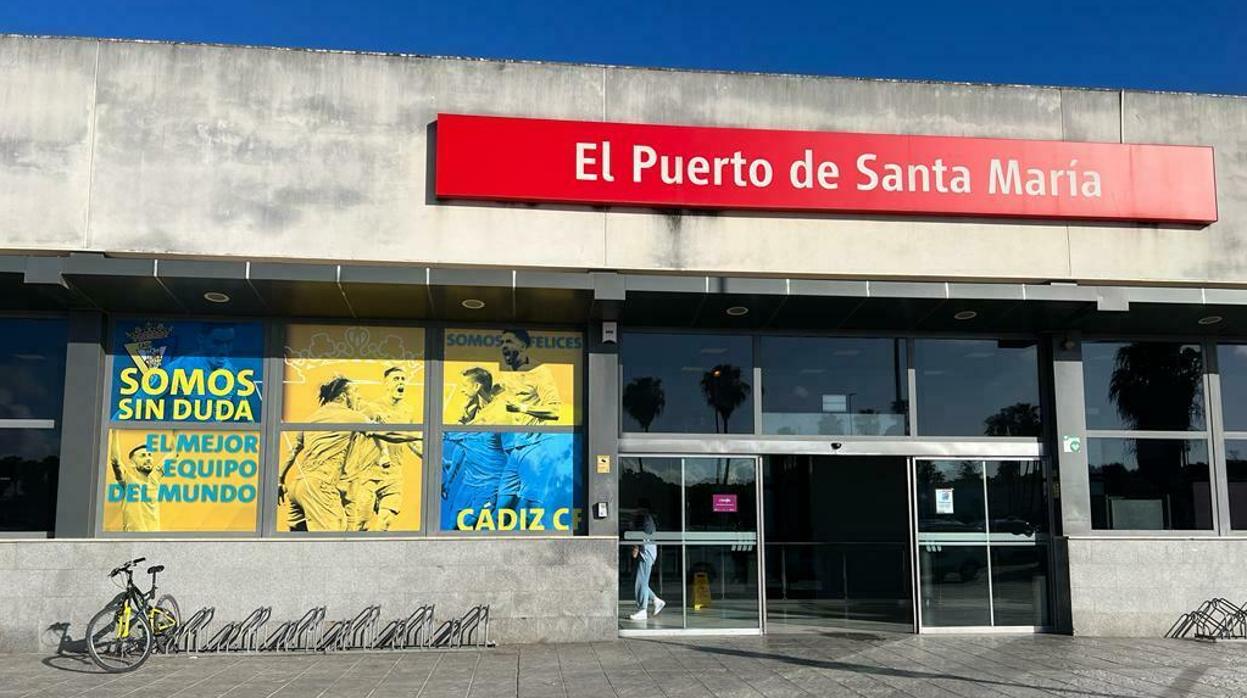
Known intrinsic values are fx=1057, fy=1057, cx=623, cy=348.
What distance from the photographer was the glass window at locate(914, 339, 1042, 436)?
42.0 ft

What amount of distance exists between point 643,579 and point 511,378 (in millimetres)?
2748

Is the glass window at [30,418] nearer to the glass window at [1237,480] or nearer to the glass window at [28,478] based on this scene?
the glass window at [28,478]

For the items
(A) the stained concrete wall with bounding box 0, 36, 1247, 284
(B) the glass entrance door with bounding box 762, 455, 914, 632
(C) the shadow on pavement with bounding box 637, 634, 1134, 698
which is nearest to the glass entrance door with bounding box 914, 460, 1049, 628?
(B) the glass entrance door with bounding box 762, 455, 914, 632

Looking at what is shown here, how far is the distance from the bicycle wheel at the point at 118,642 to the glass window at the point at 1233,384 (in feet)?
40.7

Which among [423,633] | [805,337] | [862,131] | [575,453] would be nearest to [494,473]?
[575,453]

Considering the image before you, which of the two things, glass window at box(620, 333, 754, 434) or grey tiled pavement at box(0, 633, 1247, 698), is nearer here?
grey tiled pavement at box(0, 633, 1247, 698)

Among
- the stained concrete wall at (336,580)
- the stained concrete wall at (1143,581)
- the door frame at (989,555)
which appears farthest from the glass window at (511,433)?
the stained concrete wall at (1143,581)

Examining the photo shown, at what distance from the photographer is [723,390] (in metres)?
12.6

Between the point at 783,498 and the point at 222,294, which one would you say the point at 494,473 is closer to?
the point at 222,294

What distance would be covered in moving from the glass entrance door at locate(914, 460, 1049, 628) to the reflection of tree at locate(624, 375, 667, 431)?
3.19m

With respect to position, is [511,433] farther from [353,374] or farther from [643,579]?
[643,579]

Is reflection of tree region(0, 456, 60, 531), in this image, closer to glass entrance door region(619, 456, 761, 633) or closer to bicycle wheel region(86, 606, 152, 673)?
bicycle wheel region(86, 606, 152, 673)

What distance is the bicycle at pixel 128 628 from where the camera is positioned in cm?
992

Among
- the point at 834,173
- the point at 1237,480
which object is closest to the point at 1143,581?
the point at 1237,480
